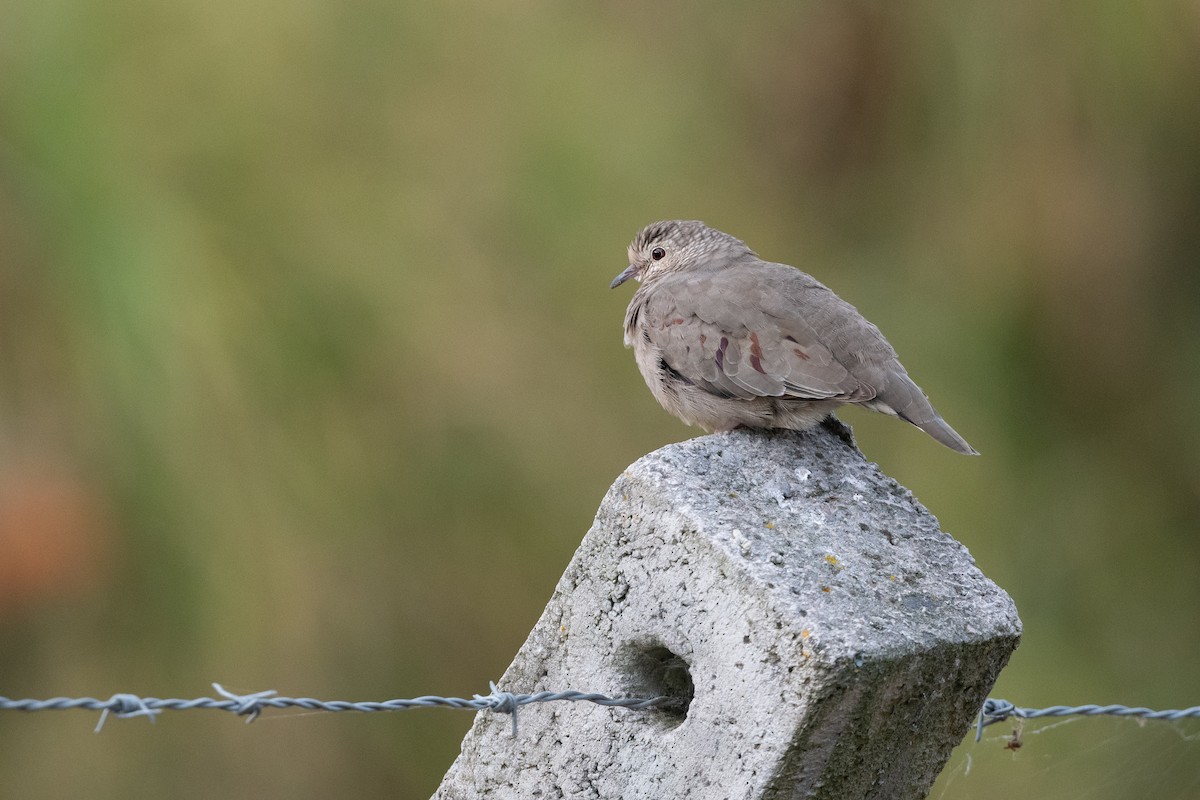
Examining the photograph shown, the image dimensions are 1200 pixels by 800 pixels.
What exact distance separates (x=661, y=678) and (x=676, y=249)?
108 inches

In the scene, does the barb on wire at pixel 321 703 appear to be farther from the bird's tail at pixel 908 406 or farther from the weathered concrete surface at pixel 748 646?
the bird's tail at pixel 908 406

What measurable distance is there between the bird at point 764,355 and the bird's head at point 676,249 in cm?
47

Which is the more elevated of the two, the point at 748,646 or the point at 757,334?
the point at 757,334

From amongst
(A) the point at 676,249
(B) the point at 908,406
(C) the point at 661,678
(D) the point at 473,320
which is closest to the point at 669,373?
(B) the point at 908,406

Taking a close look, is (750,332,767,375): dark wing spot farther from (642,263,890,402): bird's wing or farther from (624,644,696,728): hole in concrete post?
(624,644,696,728): hole in concrete post

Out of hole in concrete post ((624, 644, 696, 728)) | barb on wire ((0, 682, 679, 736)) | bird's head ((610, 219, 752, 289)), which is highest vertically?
bird's head ((610, 219, 752, 289))

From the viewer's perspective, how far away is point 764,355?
3938 mm

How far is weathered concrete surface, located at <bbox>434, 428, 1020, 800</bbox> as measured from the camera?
2.34 metres

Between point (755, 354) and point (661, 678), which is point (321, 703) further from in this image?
point (755, 354)

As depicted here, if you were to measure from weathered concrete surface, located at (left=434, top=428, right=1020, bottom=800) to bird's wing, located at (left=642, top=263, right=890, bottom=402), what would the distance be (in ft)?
3.46

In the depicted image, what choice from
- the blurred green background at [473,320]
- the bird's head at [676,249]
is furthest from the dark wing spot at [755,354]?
the blurred green background at [473,320]

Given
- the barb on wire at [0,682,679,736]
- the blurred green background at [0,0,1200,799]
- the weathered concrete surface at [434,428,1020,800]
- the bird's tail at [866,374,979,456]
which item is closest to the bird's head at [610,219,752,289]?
the bird's tail at [866,374,979,456]

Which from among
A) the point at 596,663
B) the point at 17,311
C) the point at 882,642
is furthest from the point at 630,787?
the point at 17,311

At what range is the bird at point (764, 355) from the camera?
3836mm
